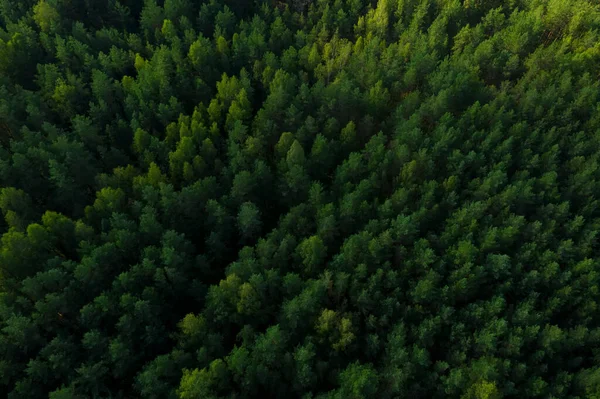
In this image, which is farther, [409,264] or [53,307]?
[409,264]

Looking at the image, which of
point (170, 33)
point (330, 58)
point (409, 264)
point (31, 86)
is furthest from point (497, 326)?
point (31, 86)

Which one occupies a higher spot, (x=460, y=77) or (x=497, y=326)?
(x=460, y=77)

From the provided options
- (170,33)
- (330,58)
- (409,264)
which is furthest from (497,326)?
(170,33)

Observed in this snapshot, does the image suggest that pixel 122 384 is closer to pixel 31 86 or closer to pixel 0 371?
pixel 0 371

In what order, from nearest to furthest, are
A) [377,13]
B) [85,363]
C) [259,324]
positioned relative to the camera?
[85,363]
[259,324]
[377,13]

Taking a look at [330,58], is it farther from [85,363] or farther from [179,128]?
[85,363]

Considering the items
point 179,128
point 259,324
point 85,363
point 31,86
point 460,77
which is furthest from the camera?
point 31,86

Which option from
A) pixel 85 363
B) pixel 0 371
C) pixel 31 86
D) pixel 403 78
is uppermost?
pixel 31 86
